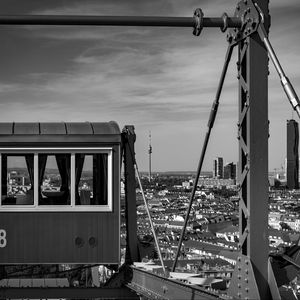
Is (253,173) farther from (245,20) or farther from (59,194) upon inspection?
(59,194)

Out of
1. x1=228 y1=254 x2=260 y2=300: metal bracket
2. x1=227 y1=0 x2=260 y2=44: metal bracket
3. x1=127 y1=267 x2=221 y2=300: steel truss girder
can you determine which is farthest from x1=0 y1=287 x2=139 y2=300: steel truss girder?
x1=227 y1=0 x2=260 y2=44: metal bracket

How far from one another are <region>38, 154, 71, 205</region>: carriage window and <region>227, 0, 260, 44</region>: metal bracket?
3.82 m

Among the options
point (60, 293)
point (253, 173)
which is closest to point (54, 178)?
point (60, 293)

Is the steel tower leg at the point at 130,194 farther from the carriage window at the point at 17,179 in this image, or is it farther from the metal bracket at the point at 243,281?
the metal bracket at the point at 243,281

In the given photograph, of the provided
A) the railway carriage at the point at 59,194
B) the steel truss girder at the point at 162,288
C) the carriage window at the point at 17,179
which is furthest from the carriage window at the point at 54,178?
the steel truss girder at the point at 162,288

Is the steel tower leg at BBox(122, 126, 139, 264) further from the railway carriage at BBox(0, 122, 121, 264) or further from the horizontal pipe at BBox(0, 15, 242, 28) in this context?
the horizontal pipe at BBox(0, 15, 242, 28)

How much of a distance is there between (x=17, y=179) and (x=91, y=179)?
3.96 feet

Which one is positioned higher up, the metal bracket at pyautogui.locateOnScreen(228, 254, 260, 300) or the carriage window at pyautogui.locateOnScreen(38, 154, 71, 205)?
the carriage window at pyautogui.locateOnScreen(38, 154, 71, 205)

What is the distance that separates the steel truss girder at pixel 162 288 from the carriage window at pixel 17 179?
2132 millimetres

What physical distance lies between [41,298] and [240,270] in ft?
15.0

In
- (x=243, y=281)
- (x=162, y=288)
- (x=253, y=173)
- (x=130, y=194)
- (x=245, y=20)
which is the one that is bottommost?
(x=162, y=288)

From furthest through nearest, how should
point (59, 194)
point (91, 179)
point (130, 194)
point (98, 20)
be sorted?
point (130, 194) → point (91, 179) → point (59, 194) → point (98, 20)

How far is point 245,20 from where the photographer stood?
705 cm

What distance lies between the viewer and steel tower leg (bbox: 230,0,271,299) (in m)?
6.67
